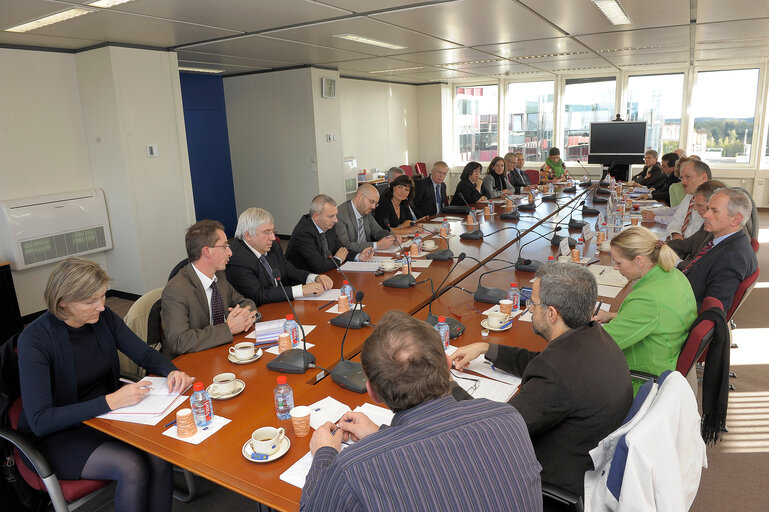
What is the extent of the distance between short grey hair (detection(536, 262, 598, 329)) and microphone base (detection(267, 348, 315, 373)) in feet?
3.43

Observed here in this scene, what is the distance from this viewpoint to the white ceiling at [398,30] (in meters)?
3.83

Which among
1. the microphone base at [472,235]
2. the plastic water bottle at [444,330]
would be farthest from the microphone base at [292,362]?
the microphone base at [472,235]

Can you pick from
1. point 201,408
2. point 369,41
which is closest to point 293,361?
point 201,408

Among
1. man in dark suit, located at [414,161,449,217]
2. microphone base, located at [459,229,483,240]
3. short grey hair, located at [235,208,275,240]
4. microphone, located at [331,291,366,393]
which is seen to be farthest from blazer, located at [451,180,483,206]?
microphone, located at [331,291,366,393]

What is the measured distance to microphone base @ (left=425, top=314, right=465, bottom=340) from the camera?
2.55 meters

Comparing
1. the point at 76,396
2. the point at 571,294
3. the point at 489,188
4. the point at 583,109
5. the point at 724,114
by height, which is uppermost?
the point at 583,109

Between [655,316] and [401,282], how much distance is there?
61.5 inches

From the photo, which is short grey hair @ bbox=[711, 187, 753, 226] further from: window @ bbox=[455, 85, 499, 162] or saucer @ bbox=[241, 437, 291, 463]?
window @ bbox=[455, 85, 499, 162]

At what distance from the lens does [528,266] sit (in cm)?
371

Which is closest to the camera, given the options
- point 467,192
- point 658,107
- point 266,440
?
point 266,440

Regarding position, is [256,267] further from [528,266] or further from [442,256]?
[528,266]

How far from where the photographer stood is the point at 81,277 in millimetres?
2062

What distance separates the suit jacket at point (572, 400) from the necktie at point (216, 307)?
5.81 ft

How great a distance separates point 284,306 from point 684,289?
7.08 feet
